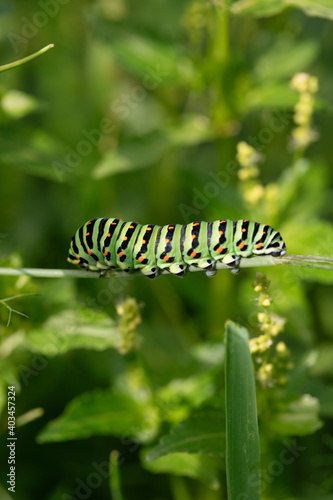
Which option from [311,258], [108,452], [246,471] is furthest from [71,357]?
[311,258]

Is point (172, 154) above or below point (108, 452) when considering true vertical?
above

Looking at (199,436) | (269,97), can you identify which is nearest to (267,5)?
(269,97)

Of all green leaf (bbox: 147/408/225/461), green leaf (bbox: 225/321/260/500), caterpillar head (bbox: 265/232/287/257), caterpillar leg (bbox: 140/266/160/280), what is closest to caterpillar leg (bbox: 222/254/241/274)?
caterpillar head (bbox: 265/232/287/257)

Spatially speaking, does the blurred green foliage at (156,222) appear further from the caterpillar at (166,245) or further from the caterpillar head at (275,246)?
the caterpillar head at (275,246)

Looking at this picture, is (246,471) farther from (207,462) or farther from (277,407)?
(207,462)

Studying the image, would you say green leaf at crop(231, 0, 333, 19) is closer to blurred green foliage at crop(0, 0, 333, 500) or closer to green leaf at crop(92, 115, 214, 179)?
blurred green foliage at crop(0, 0, 333, 500)

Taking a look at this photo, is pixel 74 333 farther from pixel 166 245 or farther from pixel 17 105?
pixel 17 105
